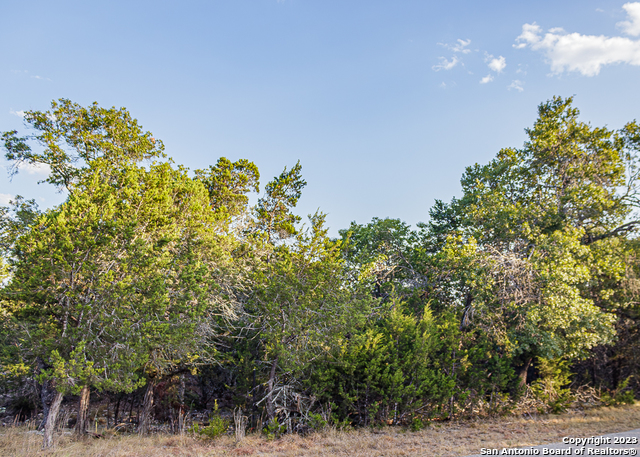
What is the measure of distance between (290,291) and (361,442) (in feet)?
13.9

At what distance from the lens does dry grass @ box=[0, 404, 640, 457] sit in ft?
25.8

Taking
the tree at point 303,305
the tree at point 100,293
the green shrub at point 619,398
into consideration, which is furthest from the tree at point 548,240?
the tree at point 100,293

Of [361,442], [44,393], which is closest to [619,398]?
[361,442]

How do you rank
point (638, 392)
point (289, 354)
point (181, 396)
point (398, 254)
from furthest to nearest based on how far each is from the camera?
point (398, 254) → point (638, 392) → point (181, 396) → point (289, 354)

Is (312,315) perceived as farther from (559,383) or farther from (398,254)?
(559,383)

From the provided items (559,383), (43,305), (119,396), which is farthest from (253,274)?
(559,383)

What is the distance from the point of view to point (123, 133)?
14.2 metres

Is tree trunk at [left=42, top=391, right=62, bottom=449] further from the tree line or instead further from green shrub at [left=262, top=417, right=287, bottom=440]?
green shrub at [left=262, top=417, right=287, bottom=440]

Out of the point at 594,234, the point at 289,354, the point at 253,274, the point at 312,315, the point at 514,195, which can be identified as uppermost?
the point at 514,195

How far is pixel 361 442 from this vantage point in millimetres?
8664

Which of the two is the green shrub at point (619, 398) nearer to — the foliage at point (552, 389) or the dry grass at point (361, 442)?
the foliage at point (552, 389)

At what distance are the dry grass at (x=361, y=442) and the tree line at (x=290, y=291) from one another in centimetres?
76

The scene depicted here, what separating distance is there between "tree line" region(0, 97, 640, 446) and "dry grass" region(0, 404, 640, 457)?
756 mm

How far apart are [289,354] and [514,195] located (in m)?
13.5
